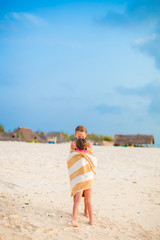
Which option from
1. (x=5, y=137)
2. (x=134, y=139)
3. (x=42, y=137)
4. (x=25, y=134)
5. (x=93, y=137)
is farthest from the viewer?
(x=93, y=137)

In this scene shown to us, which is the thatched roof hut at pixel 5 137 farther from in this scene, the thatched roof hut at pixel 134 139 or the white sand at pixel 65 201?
the white sand at pixel 65 201

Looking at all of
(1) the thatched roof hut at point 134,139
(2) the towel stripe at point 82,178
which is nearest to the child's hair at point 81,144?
(2) the towel stripe at point 82,178

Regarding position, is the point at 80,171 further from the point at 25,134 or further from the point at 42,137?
the point at 42,137

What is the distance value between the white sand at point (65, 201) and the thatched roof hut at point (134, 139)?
15325mm

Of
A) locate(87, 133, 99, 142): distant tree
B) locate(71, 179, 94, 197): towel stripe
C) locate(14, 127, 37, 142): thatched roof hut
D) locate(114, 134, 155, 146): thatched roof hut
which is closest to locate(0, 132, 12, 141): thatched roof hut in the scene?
locate(14, 127, 37, 142): thatched roof hut

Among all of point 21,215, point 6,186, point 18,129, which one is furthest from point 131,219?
point 18,129

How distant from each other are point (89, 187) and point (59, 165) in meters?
7.42

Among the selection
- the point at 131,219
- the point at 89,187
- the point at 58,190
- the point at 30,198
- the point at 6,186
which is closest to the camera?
the point at 89,187

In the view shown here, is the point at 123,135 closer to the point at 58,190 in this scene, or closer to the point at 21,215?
the point at 58,190

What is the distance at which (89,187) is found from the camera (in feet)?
14.1

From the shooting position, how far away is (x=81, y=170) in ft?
14.0

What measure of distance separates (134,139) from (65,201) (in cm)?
2349

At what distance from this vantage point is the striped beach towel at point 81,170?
14.0 feet

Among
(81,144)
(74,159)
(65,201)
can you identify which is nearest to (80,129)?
(81,144)
